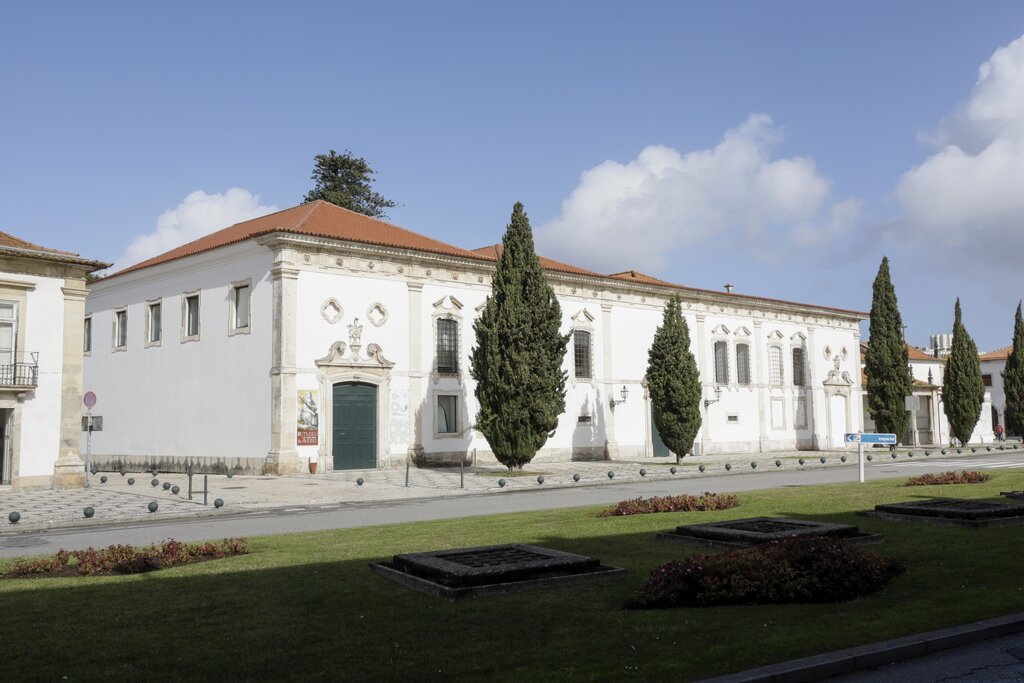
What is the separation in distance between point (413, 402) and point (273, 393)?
529 cm

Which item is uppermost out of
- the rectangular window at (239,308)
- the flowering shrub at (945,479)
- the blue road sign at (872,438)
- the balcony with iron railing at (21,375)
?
the rectangular window at (239,308)

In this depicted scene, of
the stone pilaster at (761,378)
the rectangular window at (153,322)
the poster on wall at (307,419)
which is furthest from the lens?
the stone pilaster at (761,378)

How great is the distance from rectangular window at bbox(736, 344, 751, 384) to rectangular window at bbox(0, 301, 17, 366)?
32571mm

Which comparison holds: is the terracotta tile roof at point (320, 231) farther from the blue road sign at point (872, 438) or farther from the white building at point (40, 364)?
the blue road sign at point (872, 438)

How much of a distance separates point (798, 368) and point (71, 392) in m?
36.5

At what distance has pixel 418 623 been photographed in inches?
269

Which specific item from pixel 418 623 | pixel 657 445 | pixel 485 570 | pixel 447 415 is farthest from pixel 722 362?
pixel 418 623

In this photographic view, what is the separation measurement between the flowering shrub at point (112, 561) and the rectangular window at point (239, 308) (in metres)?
21.4

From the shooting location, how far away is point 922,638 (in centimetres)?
608

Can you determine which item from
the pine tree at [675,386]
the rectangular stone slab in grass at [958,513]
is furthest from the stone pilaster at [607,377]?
the rectangular stone slab in grass at [958,513]

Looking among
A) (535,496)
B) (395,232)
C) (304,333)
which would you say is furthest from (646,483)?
(395,232)

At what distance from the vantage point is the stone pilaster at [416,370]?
32.6 metres

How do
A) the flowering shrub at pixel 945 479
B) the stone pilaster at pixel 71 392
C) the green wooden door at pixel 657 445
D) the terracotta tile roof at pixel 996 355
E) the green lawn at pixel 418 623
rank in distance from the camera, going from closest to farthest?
the green lawn at pixel 418 623 < the flowering shrub at pixel 945 479 < the stone pilaster at pixel 71 392 < the green wooden door at pixel 657 445 < the terracotta tile roof at pixel 996 355

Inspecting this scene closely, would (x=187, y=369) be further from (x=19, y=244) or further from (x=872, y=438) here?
(x=872, y=438)
